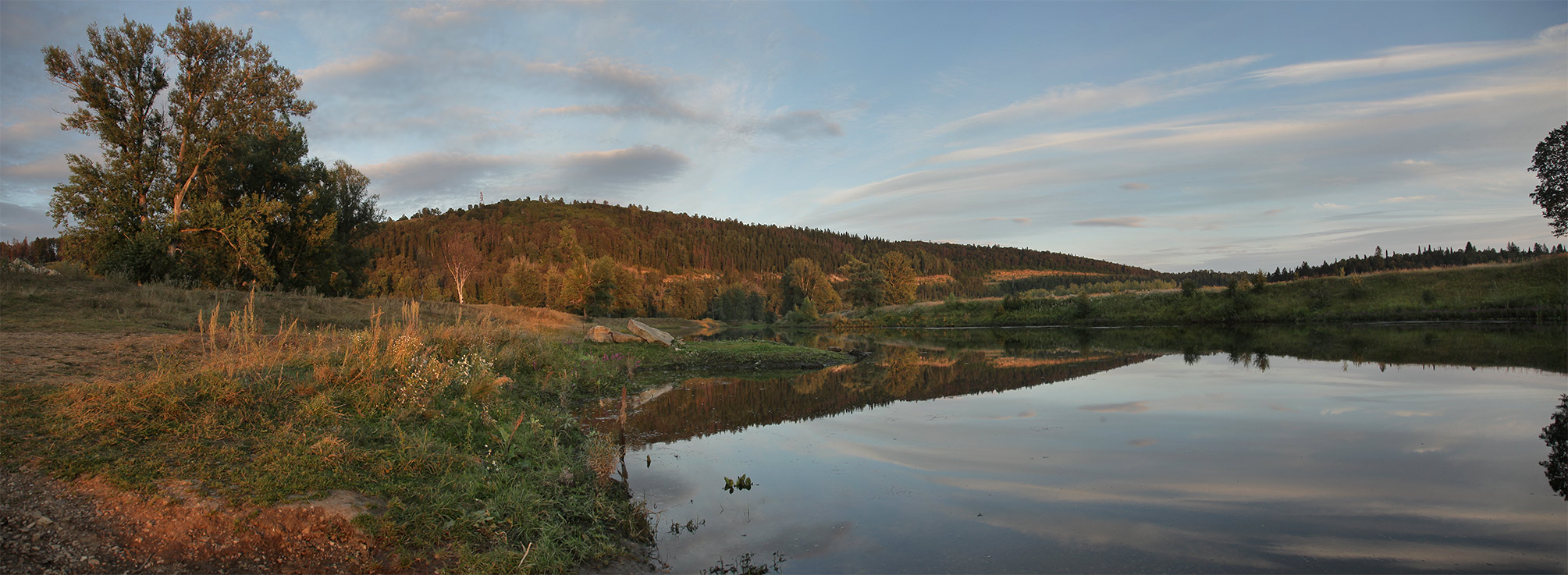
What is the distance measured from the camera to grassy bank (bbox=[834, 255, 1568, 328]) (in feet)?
107

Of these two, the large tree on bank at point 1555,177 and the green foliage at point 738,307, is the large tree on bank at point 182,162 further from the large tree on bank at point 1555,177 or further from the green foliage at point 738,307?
the green foliage at point 738,307

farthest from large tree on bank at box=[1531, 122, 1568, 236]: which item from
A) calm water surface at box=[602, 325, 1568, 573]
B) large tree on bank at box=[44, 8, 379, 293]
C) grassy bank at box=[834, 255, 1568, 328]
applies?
large tree on bank at box=[44, 8, 379, 293]

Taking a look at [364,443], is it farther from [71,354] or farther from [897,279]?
[897,279]

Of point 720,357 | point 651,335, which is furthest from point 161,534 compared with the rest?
point 651,335

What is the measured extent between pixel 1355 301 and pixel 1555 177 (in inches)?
414

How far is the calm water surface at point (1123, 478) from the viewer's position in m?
5.20

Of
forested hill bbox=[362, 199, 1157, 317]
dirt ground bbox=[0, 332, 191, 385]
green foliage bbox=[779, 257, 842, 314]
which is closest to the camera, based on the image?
dirt ground bbox=[0, 332, 191, 385]

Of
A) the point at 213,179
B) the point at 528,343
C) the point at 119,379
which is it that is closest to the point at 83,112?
the point at 213,179

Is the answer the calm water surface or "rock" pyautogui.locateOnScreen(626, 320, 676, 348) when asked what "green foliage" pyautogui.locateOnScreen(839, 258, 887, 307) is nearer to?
"rock" pyautogui.locateOnScreen(626, 320, 676, 348)

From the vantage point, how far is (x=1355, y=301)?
131ft

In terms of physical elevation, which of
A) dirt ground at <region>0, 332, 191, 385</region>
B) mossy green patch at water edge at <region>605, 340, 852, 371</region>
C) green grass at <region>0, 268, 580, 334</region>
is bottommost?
mossy green patch at water edge at <region>605, 340, 852, 371</region>

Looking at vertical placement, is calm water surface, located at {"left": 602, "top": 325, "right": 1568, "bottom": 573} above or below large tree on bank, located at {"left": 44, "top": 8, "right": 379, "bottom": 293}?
below

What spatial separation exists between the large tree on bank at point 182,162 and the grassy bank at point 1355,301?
182 ft

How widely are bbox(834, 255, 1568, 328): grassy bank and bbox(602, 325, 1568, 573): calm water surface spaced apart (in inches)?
1056
